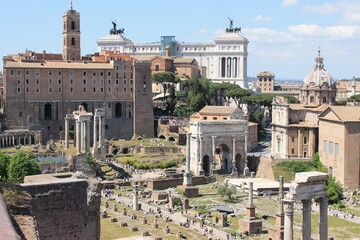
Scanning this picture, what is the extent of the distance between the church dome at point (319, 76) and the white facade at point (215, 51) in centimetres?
4522

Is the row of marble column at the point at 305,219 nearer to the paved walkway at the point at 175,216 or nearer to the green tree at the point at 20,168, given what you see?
the paved walkway at the point at 175,216

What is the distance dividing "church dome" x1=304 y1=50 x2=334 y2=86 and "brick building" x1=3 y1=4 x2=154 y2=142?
23042mm

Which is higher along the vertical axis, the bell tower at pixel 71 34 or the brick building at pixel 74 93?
the bell tower at pixel 71 34

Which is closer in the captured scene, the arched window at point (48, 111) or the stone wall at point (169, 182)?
the stone wall at point (169, 182)

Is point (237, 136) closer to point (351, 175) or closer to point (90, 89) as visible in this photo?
point (351, 175)

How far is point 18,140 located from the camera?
70750 millimetres

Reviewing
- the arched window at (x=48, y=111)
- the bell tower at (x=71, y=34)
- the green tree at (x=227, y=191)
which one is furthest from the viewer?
the bell tower at (x=71, y=34)

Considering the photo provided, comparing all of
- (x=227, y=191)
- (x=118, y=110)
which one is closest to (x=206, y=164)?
(x=227, y=191)

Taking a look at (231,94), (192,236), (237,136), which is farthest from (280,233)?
(231,94)

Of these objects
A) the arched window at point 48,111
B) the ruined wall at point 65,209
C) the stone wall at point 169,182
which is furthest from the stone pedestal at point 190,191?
the ruined wall at point 65,209

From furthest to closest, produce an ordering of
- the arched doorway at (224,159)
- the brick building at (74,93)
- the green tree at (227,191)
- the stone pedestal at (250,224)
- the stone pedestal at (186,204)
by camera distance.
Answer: the brick building at (74,93) < the arched doorway at (224,159) < the green tree at (227,191) < the stone pedestal at (186,204) < the stone pedestal at (250,224)

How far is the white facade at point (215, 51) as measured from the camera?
379 ft

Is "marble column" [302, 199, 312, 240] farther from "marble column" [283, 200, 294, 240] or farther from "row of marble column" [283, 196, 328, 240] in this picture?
"marble column" [283, 200, 294, 240]

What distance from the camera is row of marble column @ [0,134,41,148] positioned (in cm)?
6907
